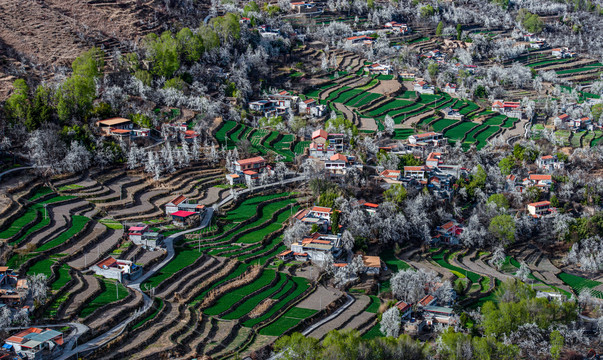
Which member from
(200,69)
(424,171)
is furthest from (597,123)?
(200,69)

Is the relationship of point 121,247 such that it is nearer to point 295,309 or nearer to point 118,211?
point 118,211

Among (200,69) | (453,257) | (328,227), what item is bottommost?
(453,257)

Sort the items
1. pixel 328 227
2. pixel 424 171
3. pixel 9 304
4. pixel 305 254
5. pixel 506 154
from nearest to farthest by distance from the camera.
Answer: pixel 9 304 → pixel 305 254 → pixel 328 227 → pixel 424 171 → pixel 506 154

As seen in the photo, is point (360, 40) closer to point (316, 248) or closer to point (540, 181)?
point (540, 181)

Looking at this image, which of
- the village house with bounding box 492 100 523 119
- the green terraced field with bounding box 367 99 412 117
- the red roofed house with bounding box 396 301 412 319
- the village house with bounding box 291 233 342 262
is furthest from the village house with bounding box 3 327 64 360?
the village house with bounding box 492 100 523 119

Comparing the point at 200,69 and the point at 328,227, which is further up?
the point at 200,69

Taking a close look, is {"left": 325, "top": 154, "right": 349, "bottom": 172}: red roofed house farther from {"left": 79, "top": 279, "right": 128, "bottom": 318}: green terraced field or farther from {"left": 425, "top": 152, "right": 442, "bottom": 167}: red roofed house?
{"left": 79, "top": 279, "right": 128, "bottom": 318}: green terraced field

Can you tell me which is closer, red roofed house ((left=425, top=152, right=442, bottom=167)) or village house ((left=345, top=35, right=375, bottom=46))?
red roofed house ((left=425, top=152, right=442, bottom=167))
